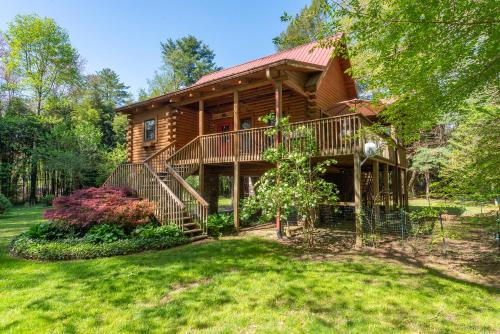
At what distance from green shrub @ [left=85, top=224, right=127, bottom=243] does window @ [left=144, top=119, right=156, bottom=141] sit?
7582mm

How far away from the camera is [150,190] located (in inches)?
395

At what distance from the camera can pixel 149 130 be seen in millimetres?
15398

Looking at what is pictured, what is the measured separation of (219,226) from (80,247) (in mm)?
4178

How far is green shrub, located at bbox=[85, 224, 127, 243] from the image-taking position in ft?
25.7

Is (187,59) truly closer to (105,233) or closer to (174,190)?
(174,190)

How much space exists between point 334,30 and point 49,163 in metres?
25.6

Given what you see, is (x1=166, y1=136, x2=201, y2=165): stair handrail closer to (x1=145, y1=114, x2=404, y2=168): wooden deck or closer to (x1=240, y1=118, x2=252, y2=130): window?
(x1=145, y1=114, x2=404, y2=168): wooden deck

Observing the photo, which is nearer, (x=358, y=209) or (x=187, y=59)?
(x=358, y=209)

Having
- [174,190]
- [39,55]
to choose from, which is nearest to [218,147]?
[174,190]

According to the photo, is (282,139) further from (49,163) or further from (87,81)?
(87,81)

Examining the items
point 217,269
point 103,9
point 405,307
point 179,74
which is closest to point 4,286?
point 217,269

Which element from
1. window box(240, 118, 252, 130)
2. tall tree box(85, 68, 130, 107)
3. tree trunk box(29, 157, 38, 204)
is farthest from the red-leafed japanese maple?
tall tree box(85, 68, 130, 107)

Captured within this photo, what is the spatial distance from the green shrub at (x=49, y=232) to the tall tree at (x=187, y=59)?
30.1 metres

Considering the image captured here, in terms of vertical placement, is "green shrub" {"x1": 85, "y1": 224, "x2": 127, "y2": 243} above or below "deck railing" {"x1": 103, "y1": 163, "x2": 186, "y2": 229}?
below
